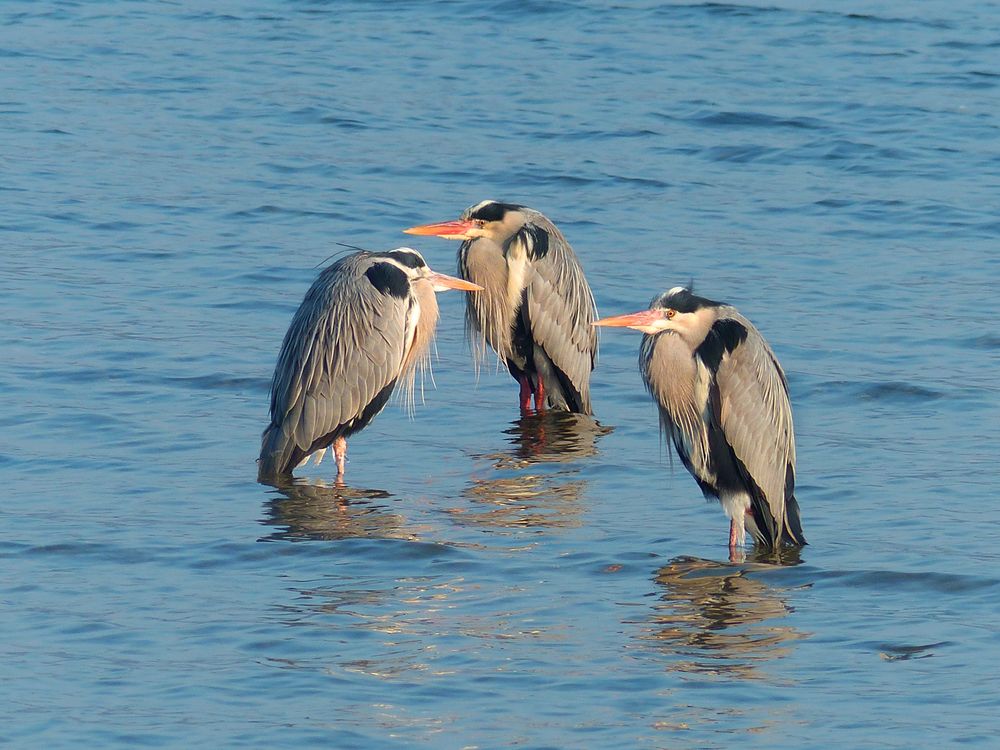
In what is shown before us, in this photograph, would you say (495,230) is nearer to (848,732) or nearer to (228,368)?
(228,368)

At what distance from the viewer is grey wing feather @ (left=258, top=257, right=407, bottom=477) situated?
8.63 m

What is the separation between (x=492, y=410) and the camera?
10.3 metres

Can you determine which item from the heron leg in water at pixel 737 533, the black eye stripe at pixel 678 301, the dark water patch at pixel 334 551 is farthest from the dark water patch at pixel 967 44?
the dark water patch at pixel 334 551

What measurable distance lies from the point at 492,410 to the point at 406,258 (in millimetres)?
1575

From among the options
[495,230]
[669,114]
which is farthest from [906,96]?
[495,230]

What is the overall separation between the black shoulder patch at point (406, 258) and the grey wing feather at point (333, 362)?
0.22m

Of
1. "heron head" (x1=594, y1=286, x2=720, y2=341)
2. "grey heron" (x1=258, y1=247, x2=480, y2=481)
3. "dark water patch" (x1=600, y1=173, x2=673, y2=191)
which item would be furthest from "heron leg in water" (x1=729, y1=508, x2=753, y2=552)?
"dark water patch" (x1=600, y1=173, x2=673, y2=191)

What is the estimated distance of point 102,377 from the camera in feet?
33.0

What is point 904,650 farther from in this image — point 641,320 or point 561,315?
point 561,315

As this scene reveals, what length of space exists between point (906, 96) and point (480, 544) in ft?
37.8

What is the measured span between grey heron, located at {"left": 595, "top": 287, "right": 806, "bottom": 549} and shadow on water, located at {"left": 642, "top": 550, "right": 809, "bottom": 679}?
25cm

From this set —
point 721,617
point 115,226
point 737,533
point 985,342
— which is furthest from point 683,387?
point 115,226

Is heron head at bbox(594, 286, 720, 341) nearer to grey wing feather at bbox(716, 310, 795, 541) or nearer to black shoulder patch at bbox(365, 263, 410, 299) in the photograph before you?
grey wing feather at bbox(716, 310, 795, 541)

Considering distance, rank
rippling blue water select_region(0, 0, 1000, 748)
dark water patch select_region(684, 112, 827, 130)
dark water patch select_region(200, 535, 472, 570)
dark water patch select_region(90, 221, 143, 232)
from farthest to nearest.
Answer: dark water patch select_region(684, 112, 827, 130), dark water patch select_region(90, 221, 143, 232), dark water patch select_region(200, 535, 472, 570), rippling blue water select_region(0, 0, 1000, 748)
